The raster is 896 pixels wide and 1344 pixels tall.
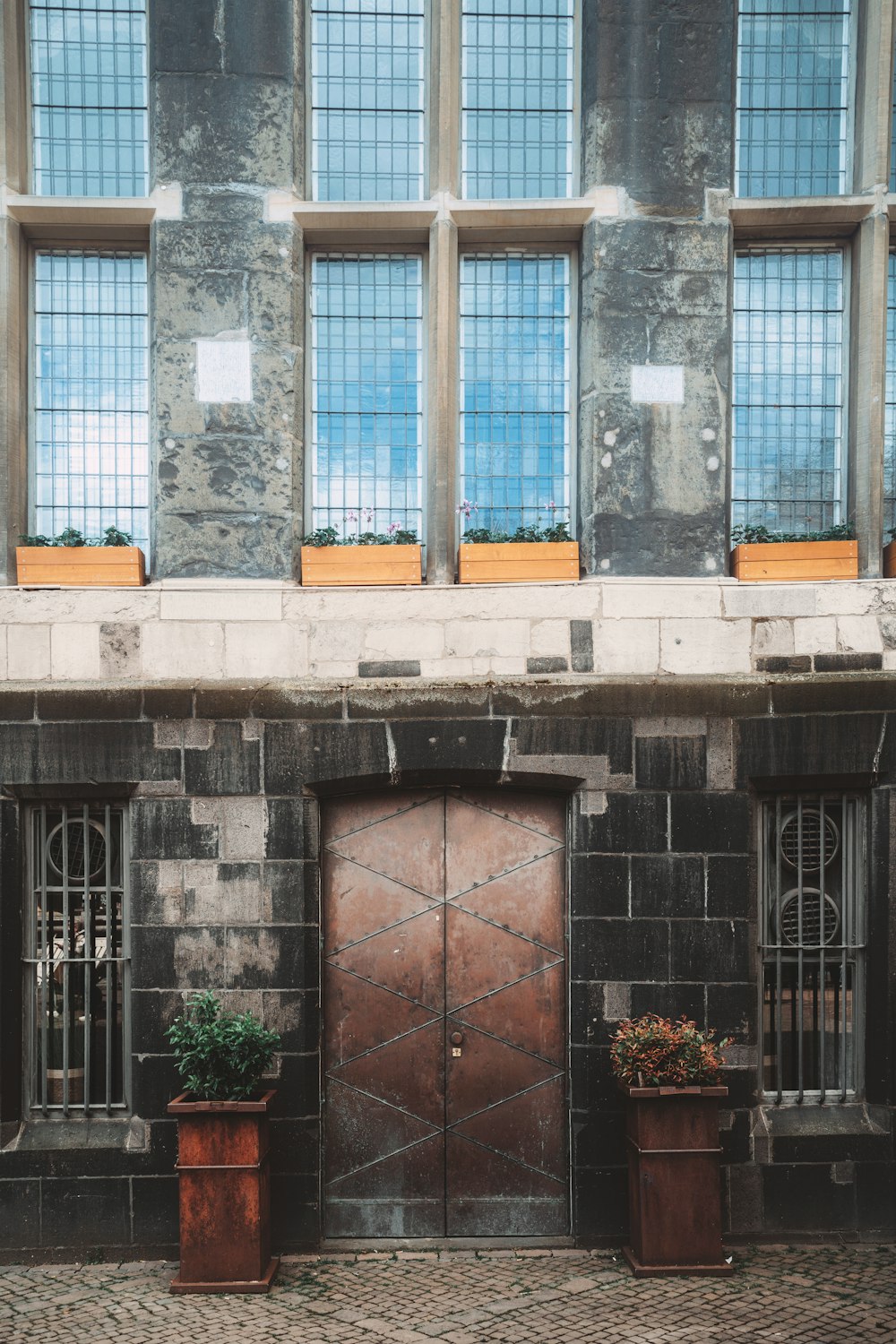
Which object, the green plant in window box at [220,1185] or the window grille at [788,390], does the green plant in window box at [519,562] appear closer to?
the window grille at [788,390]

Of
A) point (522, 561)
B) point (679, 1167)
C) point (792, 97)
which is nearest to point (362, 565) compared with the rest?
point (522, 561)

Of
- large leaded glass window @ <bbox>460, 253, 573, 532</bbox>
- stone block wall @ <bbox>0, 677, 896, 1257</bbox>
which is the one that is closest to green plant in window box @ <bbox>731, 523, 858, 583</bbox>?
stone block wall @ <bbox>0, 677, 896, 1257</bbox>

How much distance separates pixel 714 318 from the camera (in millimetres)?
6289

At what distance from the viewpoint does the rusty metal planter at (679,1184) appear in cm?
560

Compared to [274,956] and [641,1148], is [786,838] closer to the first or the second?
[641,1148]

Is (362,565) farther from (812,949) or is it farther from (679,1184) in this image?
(679,1184)

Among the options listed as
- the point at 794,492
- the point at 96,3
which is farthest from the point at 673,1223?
the point at 96,3

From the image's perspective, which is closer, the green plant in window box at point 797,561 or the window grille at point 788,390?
the green plant in window box at point 797,561

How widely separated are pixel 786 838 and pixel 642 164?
12.9 ft

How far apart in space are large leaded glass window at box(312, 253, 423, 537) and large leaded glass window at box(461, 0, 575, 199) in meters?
0.85

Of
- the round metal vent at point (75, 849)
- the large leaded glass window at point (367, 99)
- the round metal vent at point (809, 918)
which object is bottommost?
the round metal vent at point (809, 918)

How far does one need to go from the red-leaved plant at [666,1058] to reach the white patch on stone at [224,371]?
4.10 meters

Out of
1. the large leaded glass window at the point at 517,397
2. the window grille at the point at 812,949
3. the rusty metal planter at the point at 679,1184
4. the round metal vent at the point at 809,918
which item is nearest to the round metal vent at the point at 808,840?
the window grille at the point at 812,949

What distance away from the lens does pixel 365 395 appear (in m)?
6.61
